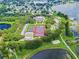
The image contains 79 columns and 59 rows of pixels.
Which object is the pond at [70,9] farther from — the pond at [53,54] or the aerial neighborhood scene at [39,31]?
the pond at [53,54]

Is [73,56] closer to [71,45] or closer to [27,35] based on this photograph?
[71,45]

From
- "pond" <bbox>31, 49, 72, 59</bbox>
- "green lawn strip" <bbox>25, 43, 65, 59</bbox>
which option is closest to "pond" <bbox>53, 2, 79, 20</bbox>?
"green lawn strip" <bbox>25, 43, 65, 59</bbox>

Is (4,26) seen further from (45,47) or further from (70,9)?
(70,9)

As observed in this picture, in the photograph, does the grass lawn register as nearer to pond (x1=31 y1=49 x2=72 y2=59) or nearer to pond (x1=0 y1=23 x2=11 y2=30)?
pond (x1=31 y1=49 x2=72 y2=59)

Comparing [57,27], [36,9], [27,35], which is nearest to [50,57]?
[27,35]

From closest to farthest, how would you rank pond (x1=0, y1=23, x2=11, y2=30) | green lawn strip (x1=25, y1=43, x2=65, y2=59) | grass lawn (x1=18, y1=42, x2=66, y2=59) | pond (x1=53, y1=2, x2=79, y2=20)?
grass lawn (x1=18, y1=42, x2=66, y2=59)
green lawn strip (x1=25, y1=43, x2=65, y2=59)
pond (x1=0, y1=23, x2=11, y2=30)
pond (x1=53, y1=2, x2=79, y2=20)

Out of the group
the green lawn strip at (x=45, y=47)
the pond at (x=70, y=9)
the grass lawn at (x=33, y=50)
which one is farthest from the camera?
the pond at (x=70, y=9)

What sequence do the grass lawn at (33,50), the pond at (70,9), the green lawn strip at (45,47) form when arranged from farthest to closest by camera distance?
1. the pond at (70,9)
2. the green lawn strip at (45,47)
3. the grass lawn at (33,50)

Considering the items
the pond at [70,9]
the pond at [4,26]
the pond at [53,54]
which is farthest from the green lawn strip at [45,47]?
the pond at [70,9]

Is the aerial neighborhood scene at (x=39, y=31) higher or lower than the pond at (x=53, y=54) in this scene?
higher
